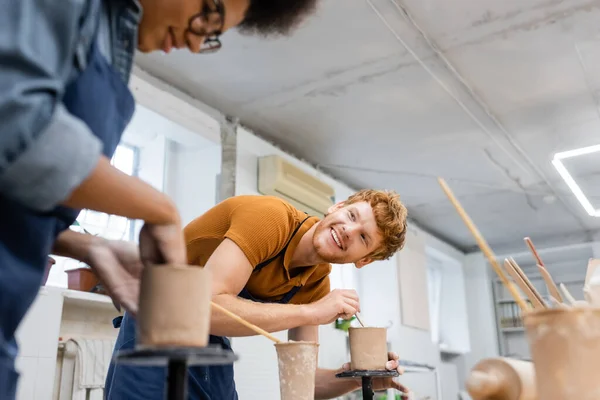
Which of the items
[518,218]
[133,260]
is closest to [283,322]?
[133,260]

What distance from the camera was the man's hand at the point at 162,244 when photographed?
75cm

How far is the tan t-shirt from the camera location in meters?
1.49

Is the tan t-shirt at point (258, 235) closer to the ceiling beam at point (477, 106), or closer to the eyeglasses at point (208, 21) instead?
the eyeglasses at point (208, 21)

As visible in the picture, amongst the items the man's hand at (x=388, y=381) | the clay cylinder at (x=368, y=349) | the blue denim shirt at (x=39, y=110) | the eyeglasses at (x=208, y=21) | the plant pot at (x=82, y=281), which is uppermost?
the eyeglasses at (x=208, y=21)

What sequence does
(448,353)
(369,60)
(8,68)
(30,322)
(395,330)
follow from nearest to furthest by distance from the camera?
1. (8,68)
2. (30,322)
3. (369,60)
4. (395,330)
5. (448,353)

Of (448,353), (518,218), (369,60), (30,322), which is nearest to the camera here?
(30,322)

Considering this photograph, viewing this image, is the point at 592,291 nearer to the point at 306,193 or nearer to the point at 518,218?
the point at 306,193

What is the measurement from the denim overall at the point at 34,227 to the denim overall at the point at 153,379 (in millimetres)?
741

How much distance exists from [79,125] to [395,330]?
179 inches

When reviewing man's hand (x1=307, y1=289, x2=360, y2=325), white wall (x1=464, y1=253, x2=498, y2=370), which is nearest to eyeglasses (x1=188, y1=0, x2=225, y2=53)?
man's hand (x1=307, y1=289, x2=360, y2=325)

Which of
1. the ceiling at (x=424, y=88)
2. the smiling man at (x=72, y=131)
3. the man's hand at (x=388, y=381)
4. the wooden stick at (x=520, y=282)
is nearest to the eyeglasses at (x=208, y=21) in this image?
the smiling man at (x=72, y=131)

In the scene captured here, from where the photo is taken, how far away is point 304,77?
3170mm

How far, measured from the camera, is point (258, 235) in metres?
1.50

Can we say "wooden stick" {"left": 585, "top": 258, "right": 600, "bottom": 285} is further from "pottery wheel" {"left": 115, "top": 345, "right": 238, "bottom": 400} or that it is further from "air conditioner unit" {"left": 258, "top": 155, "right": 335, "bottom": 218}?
"air conditioner unit" {"left": 258, "top": 155, "right": 335, "bottom": 218}
